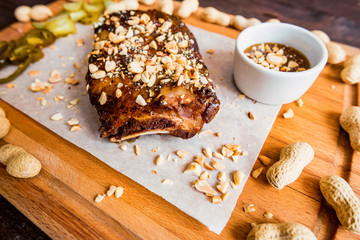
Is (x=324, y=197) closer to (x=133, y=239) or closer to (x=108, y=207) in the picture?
(x=133, y=239)

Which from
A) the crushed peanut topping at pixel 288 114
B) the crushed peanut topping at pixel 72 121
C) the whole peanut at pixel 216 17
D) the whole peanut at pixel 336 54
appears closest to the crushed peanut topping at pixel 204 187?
the crushed peanut topping at pixel 288 114

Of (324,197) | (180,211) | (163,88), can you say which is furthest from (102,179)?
(324,197)

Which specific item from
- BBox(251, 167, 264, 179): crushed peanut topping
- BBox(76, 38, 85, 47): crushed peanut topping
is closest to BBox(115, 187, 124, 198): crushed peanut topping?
BBox(251, 167, 264, 179): crushed peanut topping

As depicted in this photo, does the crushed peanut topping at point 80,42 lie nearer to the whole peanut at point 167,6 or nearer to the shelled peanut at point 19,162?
the whole peanut at point 167,6

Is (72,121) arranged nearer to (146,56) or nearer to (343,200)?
(146,56)

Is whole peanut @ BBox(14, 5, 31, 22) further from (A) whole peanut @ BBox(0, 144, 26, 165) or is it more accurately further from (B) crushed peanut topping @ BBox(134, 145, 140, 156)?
(B) crushed peanut topping @ BBox(134, 145, 140, 156)

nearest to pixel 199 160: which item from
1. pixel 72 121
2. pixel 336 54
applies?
pixel 72 121
